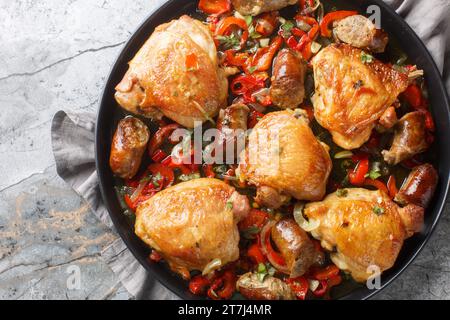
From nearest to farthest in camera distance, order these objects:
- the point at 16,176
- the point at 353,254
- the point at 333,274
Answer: the point at 353,254
the point at 333,274
the point at 16,176

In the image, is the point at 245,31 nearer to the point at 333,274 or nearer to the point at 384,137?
the point at 384,137

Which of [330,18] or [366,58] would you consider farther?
[330,18]

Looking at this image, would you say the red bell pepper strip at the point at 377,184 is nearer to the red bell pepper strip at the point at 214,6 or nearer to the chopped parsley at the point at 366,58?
the chopped parsley at the point at 366,58

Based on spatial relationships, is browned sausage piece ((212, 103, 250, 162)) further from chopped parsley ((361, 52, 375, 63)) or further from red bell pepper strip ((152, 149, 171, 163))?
chopped parsley ((361, 52, 375, 63))

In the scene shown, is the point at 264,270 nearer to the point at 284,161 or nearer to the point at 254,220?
the point at 254,220

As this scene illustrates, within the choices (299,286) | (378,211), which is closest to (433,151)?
(378,211)

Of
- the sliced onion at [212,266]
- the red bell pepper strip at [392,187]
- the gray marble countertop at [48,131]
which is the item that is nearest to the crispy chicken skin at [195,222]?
the sliced onion at [212,266]

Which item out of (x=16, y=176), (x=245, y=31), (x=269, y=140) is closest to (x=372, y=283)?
(x=269, y=140)
